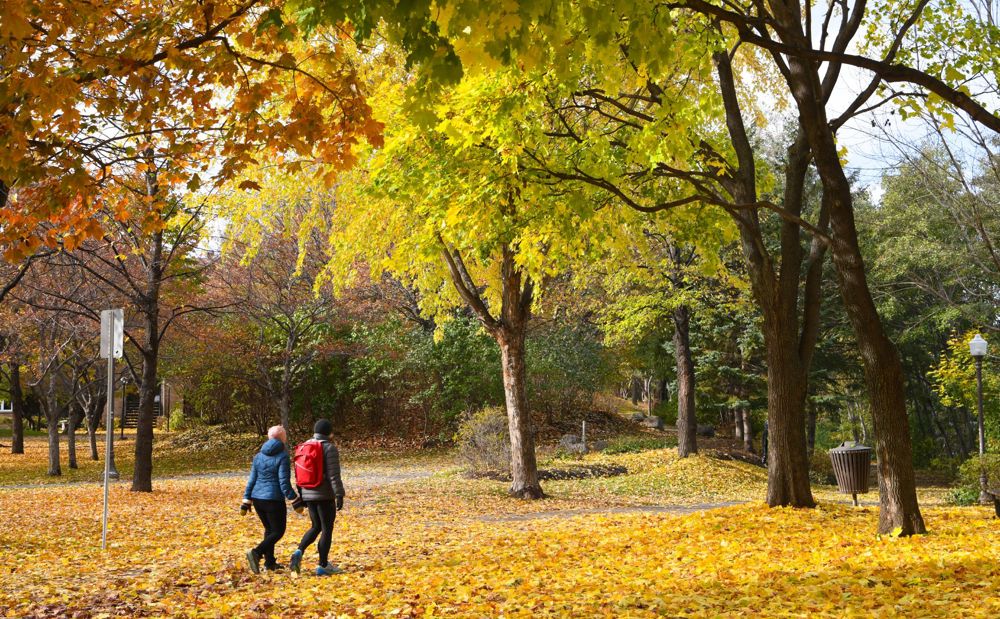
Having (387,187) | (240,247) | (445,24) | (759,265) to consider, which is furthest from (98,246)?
(445,24)

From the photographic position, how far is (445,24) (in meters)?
5.30

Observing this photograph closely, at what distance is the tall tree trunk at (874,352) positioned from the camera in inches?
331

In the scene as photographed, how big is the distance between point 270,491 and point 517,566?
2491 mm

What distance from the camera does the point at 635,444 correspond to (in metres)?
28.4

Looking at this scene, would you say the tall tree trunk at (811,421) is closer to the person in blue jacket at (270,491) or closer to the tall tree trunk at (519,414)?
the tall tree trunk at (519,414)

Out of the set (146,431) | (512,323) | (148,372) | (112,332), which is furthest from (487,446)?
(112,332)

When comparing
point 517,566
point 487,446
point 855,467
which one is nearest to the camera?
point 517,566

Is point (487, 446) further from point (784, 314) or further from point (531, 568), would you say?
point (531, 568)

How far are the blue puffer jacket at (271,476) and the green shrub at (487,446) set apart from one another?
12.5 meters

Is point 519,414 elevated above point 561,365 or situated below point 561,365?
below

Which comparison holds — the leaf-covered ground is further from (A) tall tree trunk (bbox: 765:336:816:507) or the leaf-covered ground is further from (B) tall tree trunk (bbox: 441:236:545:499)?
(B) tall tree trunk (bbox: 441:236:545:499)

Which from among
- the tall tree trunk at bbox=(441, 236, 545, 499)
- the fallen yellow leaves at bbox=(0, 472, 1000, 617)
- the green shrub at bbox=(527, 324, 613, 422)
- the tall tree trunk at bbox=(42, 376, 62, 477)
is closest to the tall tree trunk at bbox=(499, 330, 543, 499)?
the tall tree trunk at bbox=(441, 236, 545, 499)

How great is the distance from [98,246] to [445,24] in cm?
1761

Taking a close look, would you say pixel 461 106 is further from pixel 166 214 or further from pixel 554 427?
pixel 554 427
